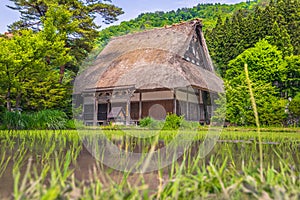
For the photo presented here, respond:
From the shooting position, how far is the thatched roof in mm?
12445

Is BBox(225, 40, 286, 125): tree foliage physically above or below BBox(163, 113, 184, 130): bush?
above

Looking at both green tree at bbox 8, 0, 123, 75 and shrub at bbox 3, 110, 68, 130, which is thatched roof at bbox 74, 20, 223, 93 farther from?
shrub at bbox 3, 110, 68, 130

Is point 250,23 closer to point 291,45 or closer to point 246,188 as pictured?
point 291,45

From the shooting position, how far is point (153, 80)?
12227 millimetres

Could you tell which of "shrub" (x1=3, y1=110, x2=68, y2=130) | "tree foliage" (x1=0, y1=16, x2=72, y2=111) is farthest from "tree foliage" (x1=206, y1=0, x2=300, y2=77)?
"shrub" (x1=3, y1=110, x2=68, y2=130)

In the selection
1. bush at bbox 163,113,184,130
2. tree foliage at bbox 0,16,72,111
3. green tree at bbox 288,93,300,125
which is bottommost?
bush at bbox 163,113,184,130

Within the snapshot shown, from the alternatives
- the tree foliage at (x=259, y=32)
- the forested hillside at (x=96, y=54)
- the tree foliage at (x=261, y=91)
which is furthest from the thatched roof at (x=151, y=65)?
the tree foliage at (x=259, y=32)

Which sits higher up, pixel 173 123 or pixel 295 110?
pixel 295 110

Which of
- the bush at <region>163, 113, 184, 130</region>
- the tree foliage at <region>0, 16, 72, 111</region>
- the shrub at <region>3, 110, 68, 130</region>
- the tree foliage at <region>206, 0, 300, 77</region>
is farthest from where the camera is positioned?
the tree foliage at <region>206, 0, 300, 77</region>

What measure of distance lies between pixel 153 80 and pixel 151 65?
1482mm

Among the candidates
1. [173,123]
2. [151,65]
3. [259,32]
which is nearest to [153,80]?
[151,65]

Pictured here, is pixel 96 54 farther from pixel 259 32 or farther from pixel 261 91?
pixel 259 32

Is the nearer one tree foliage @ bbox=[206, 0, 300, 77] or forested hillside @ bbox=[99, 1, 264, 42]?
tree foliage @ bbox=[206, 0, 300, 77]

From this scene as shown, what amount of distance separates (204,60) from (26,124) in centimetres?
1067
